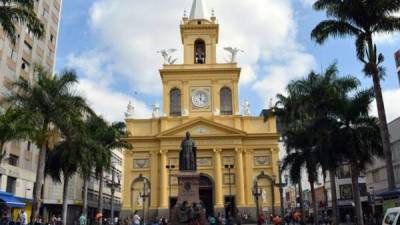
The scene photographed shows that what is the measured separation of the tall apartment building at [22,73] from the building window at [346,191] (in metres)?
38.3

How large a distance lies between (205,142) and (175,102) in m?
7.80

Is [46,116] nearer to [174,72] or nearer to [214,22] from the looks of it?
[174,72]

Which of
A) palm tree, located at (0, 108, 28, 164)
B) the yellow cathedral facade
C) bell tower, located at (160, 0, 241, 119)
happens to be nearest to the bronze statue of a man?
palm tree, located at (0, 108, 28, 164)

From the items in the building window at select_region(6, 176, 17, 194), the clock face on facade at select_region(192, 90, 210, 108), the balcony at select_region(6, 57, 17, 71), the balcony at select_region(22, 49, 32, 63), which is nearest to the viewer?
the building window at select_region(6, 176, 17, 194)

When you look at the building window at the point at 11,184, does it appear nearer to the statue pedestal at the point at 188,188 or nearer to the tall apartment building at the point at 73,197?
the tall apartment building at the point at 73,197

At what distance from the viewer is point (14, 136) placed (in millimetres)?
25203

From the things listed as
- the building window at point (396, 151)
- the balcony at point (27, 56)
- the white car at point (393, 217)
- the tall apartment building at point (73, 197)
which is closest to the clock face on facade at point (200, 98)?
the tall apartment building at point (73, 197)

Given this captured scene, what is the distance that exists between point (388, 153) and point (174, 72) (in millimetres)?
40856

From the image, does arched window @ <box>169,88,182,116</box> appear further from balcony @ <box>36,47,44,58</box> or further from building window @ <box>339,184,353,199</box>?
building window @ <box>339,184,353,199</box>

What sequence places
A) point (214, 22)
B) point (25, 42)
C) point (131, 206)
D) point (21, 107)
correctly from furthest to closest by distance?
point (214, 22) < point (131, 206) < point (25, 42) < point (21, 107)

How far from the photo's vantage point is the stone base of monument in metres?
21.3

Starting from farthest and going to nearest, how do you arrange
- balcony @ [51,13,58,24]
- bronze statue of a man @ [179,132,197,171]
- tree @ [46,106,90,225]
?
balcony @ [51,13,58,24] → tree @ [46,106,90,225] → bronze statue of a man @ [179,132,197,171]

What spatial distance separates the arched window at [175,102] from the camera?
5931 centimetres

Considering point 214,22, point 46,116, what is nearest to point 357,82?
point 46,116
